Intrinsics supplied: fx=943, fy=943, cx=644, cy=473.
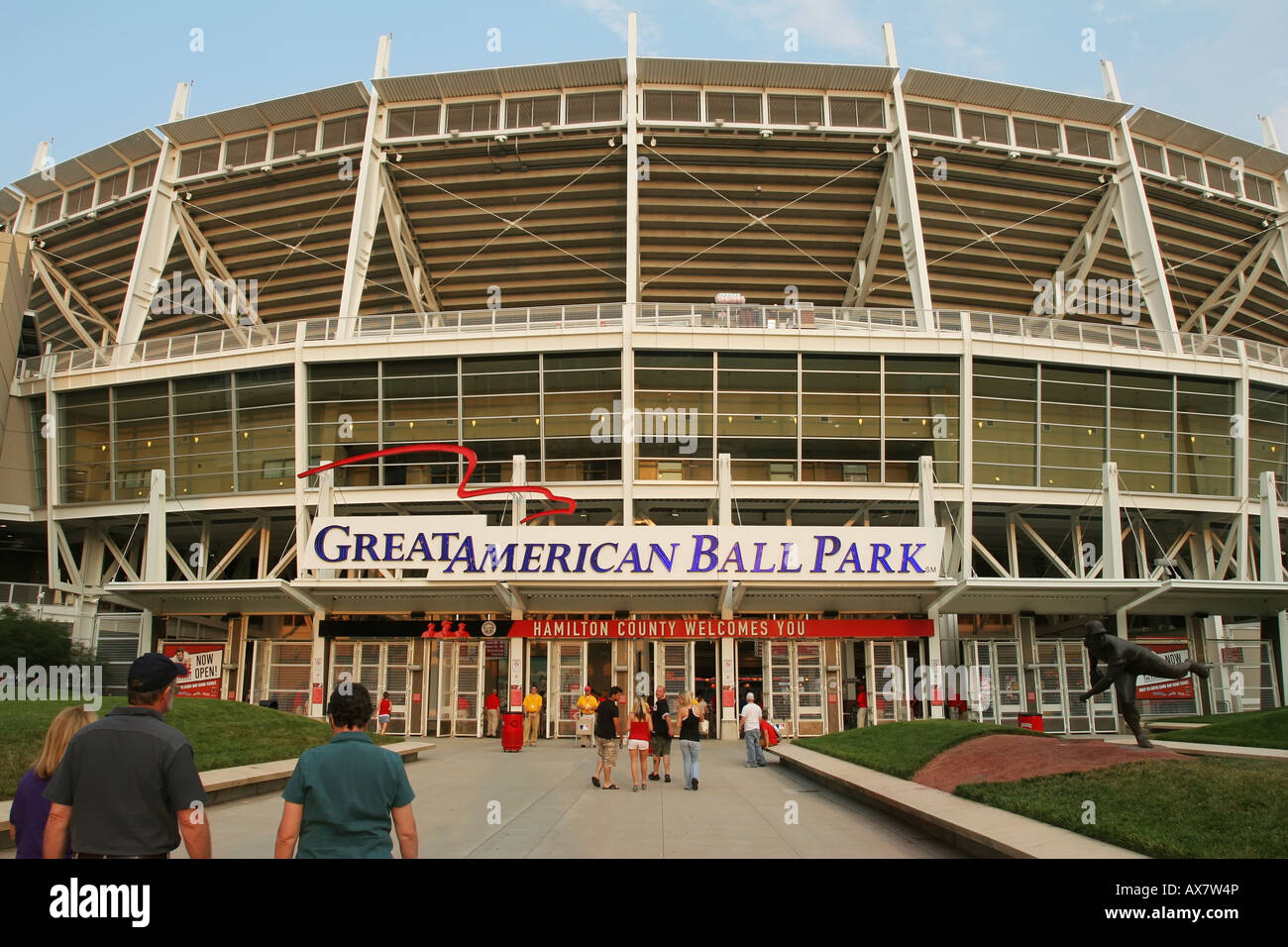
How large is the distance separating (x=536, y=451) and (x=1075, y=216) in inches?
1034

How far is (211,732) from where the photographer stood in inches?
694

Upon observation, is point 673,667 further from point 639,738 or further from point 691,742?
point 691,742

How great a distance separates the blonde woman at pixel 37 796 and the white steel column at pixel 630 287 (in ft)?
86.9

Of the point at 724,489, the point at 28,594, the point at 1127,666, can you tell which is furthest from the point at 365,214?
the point at 1127,666

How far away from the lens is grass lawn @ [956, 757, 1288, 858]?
317 inches

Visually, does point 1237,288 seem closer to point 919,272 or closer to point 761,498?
point 919,272

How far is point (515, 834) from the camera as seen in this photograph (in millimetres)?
11141

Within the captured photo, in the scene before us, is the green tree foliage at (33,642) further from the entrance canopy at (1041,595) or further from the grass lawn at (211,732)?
the entrance canopy at (1041,595)

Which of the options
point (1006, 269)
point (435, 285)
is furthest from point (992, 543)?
point (435, 285)

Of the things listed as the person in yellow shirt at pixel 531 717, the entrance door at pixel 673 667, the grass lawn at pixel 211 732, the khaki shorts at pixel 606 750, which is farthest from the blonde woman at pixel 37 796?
the entrance door at pixel 673 667

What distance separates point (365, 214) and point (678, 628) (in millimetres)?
20445

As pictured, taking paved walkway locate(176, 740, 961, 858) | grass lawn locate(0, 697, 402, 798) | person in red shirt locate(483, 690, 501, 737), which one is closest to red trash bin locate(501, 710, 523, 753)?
grass lawn locate(0, 697, 402, 798)

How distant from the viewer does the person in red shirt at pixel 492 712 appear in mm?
29833
